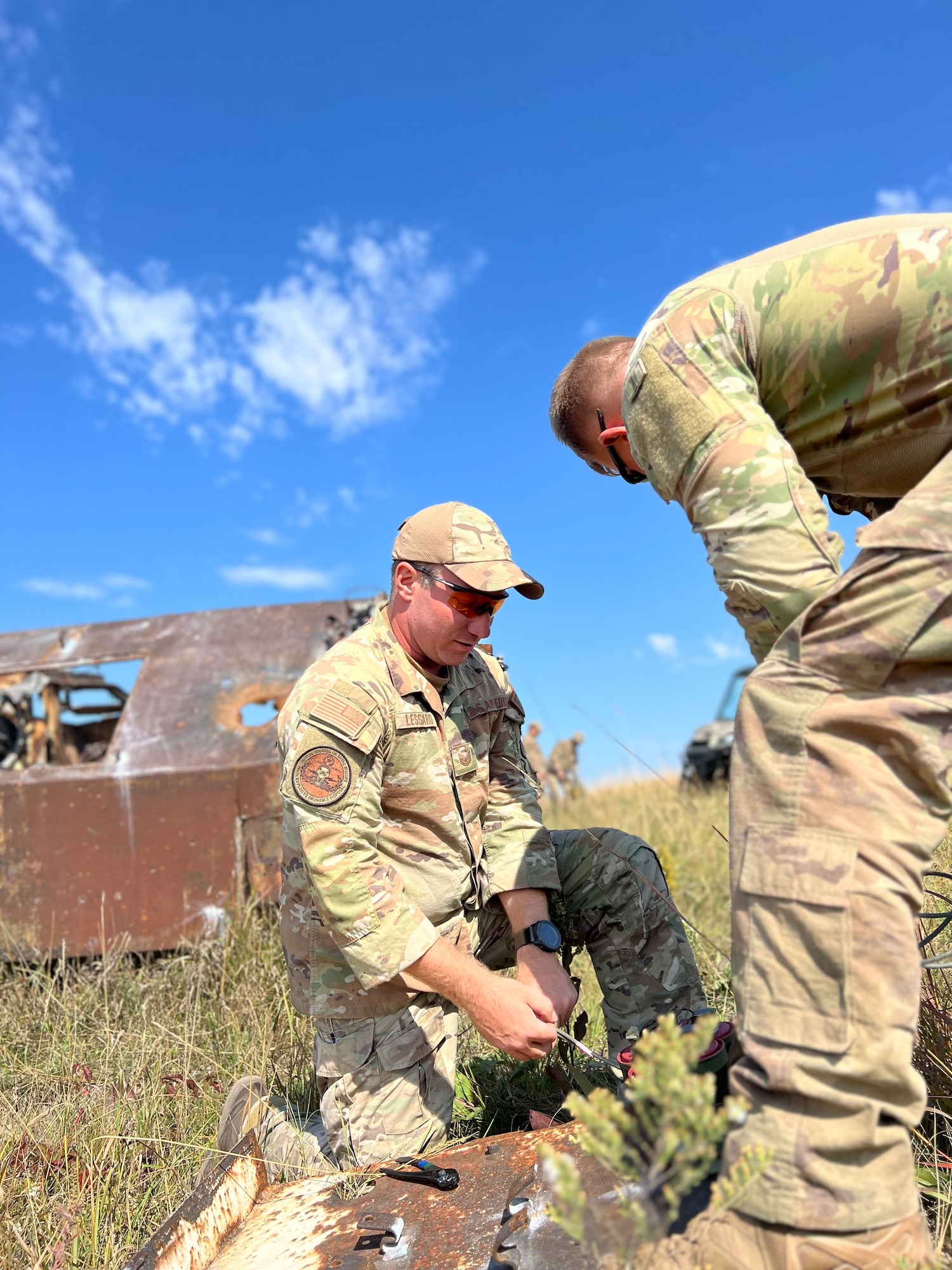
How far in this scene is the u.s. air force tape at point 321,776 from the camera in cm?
221

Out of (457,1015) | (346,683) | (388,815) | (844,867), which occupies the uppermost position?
(346,683)

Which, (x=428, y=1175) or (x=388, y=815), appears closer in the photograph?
(x=428, y=1175)

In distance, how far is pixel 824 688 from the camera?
4.11ft

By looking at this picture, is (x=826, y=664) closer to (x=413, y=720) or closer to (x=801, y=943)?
(x=801, y=943)

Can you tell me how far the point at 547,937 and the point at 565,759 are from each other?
30.7ft

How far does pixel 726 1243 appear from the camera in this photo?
116 centimetres

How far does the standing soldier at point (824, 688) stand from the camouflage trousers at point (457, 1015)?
116 cm

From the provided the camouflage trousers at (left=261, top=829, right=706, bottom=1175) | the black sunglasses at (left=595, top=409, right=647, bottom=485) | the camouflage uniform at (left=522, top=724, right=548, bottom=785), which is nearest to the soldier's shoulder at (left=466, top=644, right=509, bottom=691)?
the camouflage trousers at (left=261, top=829, right=706, bottom=1175)

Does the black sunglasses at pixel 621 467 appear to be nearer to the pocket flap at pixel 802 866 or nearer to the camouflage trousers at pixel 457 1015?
the pocket flap at pixel 802 866

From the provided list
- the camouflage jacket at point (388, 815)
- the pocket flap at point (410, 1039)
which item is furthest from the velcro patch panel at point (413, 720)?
the pocket flap at point (410, 1039)

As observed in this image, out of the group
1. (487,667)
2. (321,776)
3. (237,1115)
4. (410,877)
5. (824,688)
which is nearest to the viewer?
(824,688)

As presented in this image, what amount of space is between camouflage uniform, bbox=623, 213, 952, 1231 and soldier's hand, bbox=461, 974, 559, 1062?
890 millimetres

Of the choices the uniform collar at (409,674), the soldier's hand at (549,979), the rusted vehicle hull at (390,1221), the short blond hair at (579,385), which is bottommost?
the rusted vehicle hull at (390,1221)

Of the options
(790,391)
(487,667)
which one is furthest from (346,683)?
(790,391)
